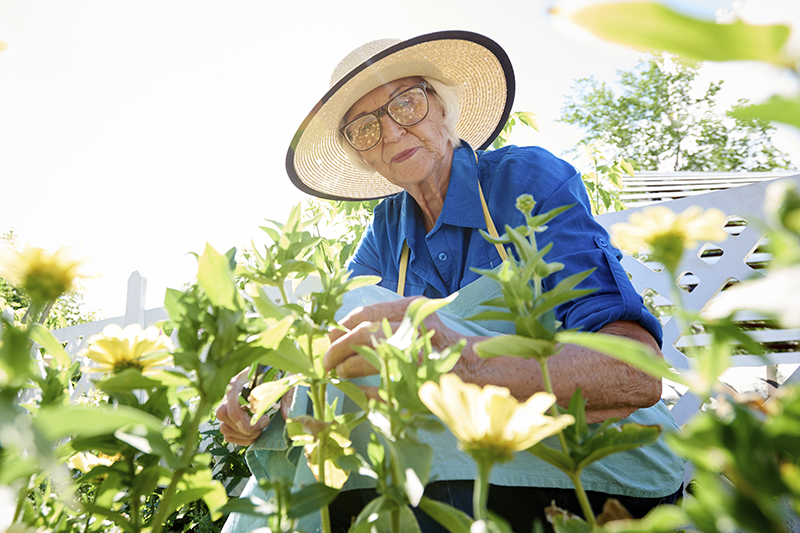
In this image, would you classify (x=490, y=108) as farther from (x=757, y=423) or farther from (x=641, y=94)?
(x=641, y=94)

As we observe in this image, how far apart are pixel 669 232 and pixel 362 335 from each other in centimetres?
25

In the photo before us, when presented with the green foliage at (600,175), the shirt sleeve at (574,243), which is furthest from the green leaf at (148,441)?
the green foliage at (600,175)

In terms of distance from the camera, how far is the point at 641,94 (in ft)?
38.2

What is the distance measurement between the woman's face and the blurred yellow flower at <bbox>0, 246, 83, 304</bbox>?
1.02 metres

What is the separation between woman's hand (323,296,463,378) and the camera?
0.42m

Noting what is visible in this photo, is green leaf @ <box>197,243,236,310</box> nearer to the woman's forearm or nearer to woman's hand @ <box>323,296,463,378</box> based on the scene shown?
woman's hand @ <box>323,296,463,378</box>

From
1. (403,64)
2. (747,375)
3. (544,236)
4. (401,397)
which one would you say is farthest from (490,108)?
(747,375)

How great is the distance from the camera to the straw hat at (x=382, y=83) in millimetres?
1232

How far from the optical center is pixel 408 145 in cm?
126

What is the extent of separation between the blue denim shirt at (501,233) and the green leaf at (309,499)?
527 mm

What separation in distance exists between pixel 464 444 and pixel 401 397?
0.07 metres

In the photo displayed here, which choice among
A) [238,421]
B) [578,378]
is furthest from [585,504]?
[238,421]

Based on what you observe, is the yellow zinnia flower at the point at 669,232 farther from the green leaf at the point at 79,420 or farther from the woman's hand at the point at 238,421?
the woman's hand at the point at 238,421

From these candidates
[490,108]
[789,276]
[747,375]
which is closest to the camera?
[789,276]
